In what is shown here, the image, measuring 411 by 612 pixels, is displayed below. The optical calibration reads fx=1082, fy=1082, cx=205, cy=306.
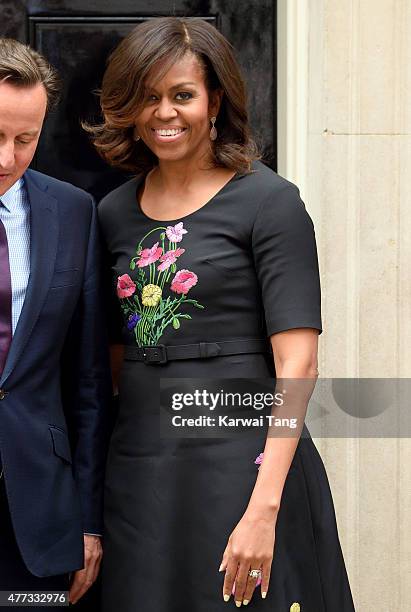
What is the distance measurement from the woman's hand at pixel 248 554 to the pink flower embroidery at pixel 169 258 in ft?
1.84

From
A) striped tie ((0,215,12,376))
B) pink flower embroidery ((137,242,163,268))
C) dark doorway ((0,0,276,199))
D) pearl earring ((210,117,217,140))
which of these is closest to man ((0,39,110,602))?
striped tie ((0,215,12,376))

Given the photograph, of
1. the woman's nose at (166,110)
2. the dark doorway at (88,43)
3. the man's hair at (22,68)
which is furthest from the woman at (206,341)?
the dark doorway at (88,43)

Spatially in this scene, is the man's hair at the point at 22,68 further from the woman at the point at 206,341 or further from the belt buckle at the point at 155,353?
the belt buckle at the point at 155,353

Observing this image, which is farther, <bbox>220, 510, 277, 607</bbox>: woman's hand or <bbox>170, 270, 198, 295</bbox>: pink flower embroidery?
<bbox>170, 270, 198, 295</bbox>: pink flower embroidery

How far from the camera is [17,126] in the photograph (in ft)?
7.22

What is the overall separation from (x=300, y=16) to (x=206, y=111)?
0.88 m

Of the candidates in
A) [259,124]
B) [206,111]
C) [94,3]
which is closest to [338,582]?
[206,111]

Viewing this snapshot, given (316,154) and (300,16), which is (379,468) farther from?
(300,16)

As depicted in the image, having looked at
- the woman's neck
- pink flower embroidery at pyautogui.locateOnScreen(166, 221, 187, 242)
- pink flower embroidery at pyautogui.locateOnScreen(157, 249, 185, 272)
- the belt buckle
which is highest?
the woman's neck

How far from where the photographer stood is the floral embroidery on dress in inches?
93.4

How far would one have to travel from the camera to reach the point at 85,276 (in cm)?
244

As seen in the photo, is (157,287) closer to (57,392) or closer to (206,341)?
(206,341)

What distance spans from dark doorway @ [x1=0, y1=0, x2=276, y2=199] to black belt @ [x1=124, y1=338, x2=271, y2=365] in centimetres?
103

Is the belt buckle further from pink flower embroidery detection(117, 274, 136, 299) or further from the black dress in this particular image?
pink flower embroidery detection(117, 274, 136, 299)
